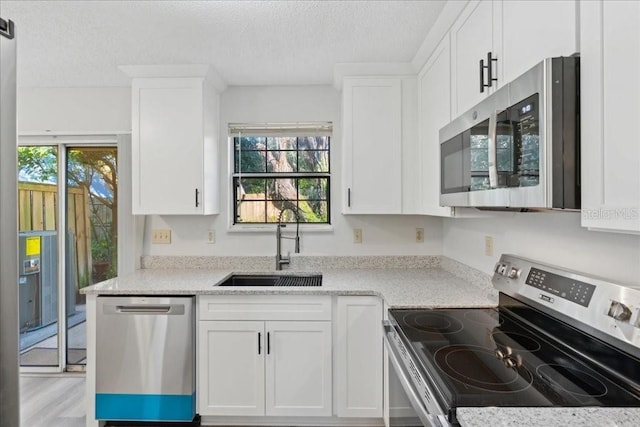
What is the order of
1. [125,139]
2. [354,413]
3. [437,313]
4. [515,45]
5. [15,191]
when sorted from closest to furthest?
[15,191], [515,45], [437,313], [354,413], [125,139]

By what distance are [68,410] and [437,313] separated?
8.19 feet

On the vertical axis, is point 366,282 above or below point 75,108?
below

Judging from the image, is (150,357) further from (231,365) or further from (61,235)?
(61,235)

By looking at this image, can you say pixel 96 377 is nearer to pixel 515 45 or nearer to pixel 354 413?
pixel 354 413

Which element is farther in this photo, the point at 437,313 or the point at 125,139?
the point at 125,139

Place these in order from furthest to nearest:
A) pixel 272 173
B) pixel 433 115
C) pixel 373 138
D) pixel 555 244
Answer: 1. pixel 272 173
2. pixel 373 138
3. pixel 433 115
4. pixel 555 244

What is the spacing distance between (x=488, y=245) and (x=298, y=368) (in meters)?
1.30

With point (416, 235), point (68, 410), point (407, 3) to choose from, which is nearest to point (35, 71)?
point (68, 410)

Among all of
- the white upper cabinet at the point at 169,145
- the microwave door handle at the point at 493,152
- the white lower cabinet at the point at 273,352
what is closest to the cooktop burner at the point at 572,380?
the microwave door handle at the point at 493,152

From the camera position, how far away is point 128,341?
2113mm

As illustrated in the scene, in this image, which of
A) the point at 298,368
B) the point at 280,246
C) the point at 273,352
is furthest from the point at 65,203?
the point at 298,368

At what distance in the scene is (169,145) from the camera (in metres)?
2.49

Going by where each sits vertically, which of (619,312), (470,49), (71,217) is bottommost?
(619,312)

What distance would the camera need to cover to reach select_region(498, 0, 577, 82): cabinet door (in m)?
0.95
